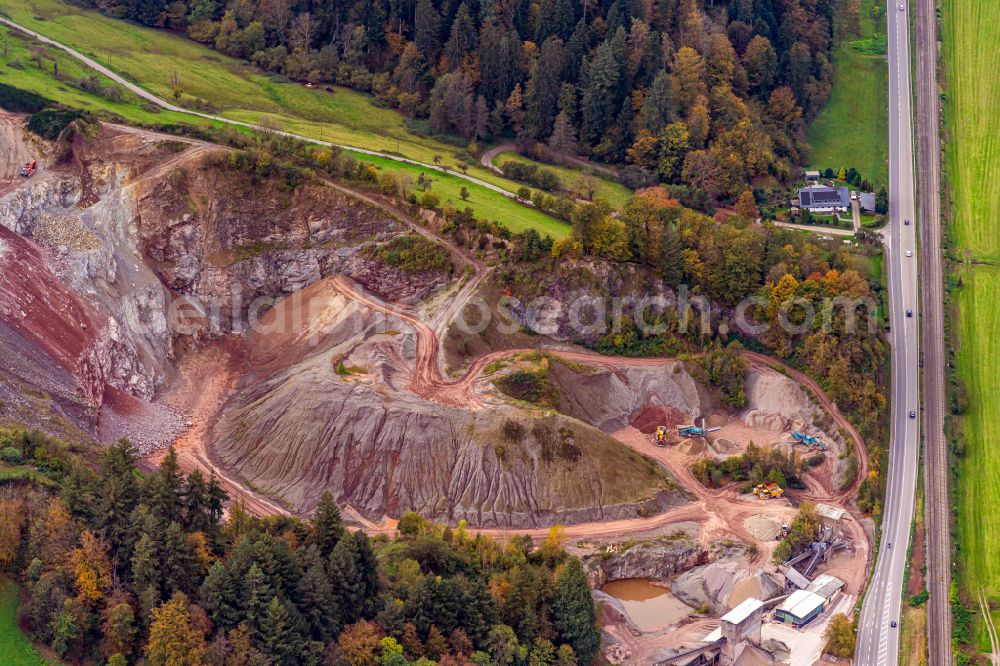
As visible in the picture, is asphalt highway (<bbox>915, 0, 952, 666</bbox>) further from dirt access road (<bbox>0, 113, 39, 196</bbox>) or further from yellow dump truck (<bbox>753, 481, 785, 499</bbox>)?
dirt access road (<bbox>0, 113, 39, 196</bbox>)

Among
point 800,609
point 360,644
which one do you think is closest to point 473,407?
point 800,609

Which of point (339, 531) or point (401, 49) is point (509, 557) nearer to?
point (339, 531)

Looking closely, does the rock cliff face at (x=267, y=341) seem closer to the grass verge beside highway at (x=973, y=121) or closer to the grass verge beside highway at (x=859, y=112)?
the grass verge beside highway at (x=973, y=121)

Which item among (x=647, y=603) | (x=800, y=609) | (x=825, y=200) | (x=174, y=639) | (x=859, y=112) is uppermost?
(x=859, y=112)

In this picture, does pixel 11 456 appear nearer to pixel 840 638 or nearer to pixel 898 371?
pixel 840 638

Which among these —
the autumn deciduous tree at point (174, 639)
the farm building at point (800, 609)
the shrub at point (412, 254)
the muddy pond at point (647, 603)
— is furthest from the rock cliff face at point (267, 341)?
the autumn deciduous tree at point (174, 639)

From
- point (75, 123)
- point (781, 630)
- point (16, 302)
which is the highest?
point (75, 123)

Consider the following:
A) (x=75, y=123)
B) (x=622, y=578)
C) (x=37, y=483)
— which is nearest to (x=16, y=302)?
(x=75, y=123)
